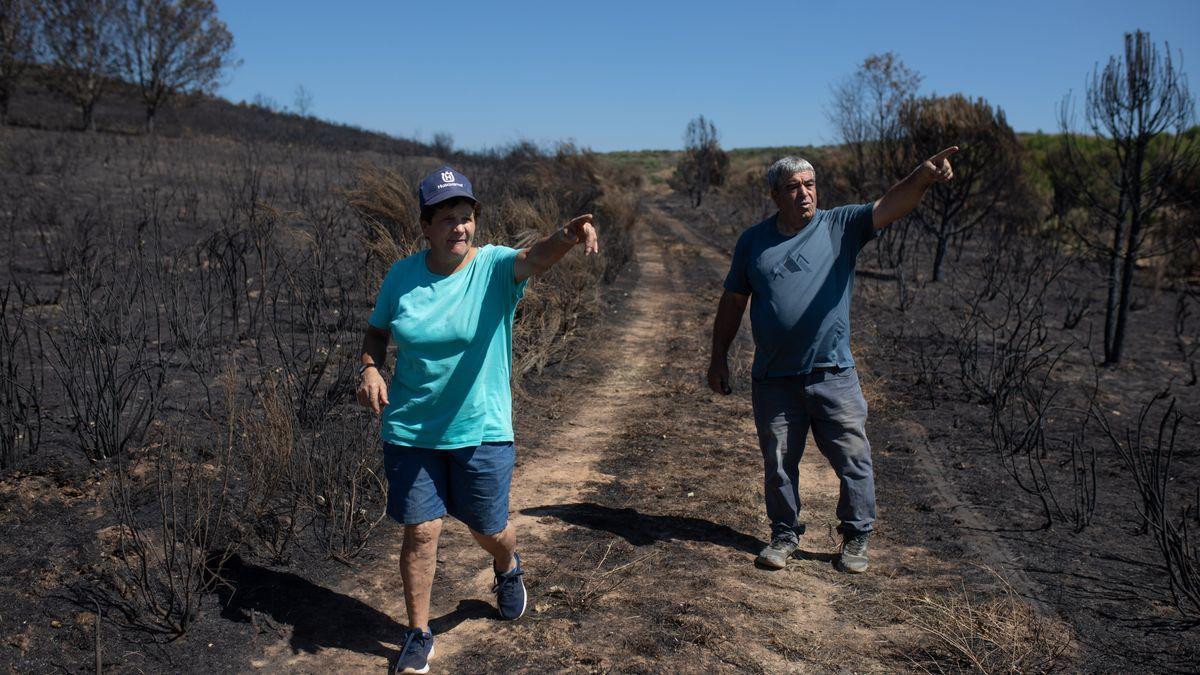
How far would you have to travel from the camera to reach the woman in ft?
9.12

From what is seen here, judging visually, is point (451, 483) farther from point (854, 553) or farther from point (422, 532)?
point (854, 553)

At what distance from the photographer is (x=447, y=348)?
280cm

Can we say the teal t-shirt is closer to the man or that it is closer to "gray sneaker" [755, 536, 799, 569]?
the man

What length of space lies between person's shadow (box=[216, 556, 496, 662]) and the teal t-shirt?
0.87 meters

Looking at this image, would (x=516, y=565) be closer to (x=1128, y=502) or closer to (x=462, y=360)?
(x=462, y=360)

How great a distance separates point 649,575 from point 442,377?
4.84 feet

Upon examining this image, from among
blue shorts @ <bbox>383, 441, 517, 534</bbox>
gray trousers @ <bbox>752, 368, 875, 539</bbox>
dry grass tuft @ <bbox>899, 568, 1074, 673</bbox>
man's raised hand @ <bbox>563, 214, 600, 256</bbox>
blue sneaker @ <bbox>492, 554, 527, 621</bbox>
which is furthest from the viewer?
gray trousers @ <bbox>752, 368, 875, 539</bbox>

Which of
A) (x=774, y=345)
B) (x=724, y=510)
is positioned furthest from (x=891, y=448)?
(x=774, y=345)

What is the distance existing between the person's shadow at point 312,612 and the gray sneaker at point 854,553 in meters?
1.56

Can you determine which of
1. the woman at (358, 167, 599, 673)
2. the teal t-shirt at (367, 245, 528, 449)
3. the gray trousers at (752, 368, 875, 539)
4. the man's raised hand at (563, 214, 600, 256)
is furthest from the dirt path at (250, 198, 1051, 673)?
A: the man's raised hand at (563, 214, 600, 256)

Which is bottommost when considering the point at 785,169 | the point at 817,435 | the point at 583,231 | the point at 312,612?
the point at 312,612

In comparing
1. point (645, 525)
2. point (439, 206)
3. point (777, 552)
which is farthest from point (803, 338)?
point (439, 206)

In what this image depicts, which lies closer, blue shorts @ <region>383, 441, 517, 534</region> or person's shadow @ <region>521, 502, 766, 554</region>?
blue shorts @ <region>383, 441, 517, 534</region>

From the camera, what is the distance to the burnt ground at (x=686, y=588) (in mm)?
3061
